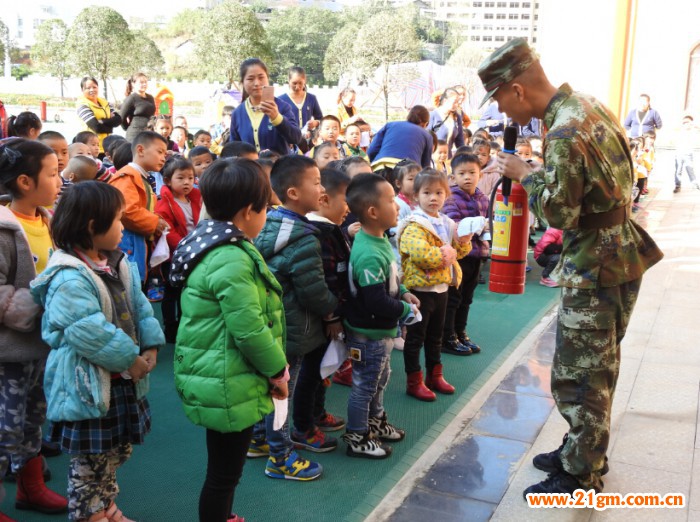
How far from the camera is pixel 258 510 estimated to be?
3078 mm

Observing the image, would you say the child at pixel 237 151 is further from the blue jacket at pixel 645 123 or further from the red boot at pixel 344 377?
the blue jacket at pixel 645 123

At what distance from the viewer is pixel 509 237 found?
3.91 meters

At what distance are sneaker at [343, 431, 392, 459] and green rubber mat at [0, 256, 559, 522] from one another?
0.03 meters

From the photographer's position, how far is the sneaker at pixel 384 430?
3736 millimetres

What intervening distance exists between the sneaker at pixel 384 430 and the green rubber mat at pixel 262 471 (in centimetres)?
5

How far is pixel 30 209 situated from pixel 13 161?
0.22 meters

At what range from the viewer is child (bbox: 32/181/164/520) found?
249 centimetres

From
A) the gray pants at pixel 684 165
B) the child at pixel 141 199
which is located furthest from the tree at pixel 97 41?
the child at pixel 141 199

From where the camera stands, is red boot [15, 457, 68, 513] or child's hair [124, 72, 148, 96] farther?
child's hair [124, 72, 148, 96]

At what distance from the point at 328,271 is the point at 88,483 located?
1510 millimetres

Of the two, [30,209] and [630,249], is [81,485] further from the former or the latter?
[630,249]

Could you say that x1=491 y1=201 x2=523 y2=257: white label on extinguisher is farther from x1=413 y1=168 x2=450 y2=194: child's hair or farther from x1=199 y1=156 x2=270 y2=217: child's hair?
x1=199 y1=156 x2=270 y2=217: child's hair

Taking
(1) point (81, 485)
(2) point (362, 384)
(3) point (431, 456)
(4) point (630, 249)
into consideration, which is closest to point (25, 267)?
(1) point (81, 485)

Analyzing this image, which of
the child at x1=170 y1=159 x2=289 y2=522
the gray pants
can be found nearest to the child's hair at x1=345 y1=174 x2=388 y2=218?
the child at x1=170 y1=159 x2=289 y2=522
